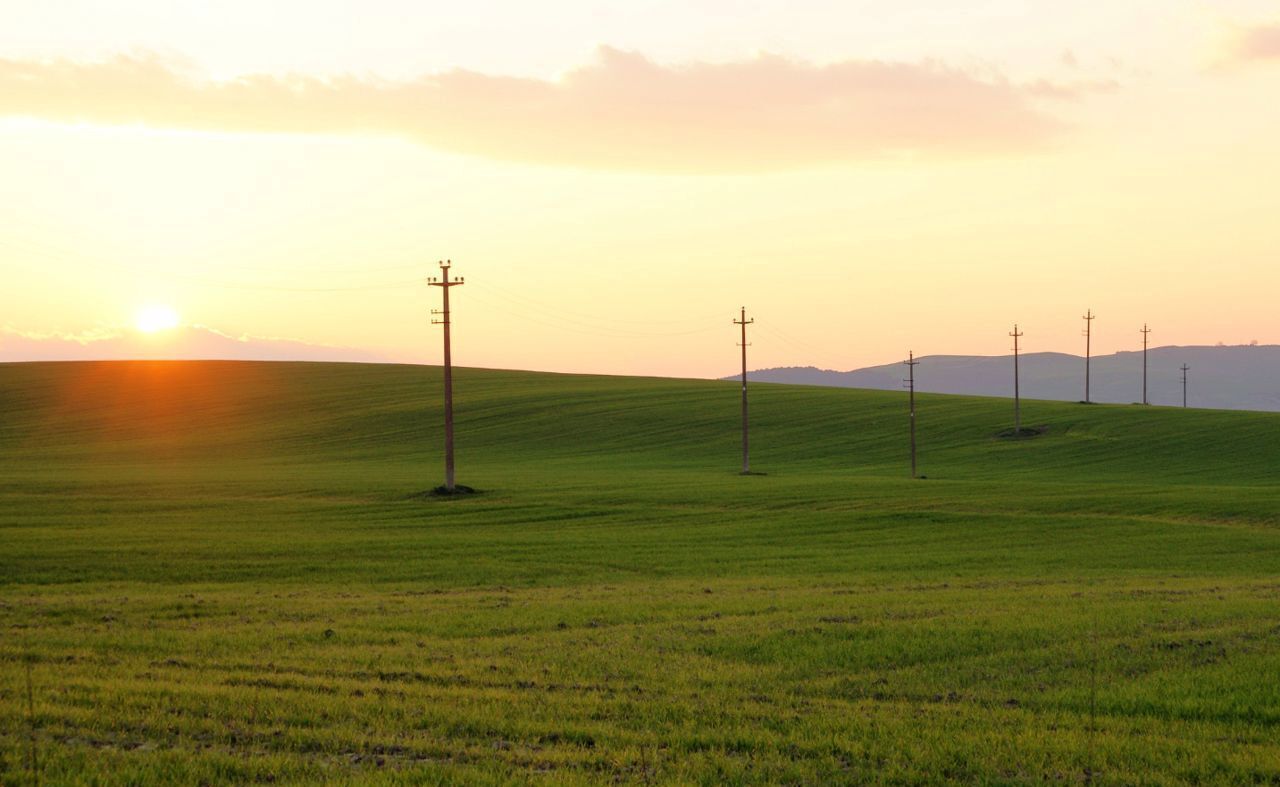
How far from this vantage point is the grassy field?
32.5ft

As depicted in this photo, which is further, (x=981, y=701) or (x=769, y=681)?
(x=769, y=681)

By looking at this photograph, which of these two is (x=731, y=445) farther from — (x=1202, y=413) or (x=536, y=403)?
(x=1202, y=413)

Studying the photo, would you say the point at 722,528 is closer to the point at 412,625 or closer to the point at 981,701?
the point at 412,625

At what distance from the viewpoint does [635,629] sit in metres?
17.0

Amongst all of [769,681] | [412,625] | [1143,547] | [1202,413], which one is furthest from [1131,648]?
[1202,413]

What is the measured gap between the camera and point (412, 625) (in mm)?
17375

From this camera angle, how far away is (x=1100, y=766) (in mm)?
9539

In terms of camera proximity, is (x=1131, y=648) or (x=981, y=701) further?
(x=1131, y=648)

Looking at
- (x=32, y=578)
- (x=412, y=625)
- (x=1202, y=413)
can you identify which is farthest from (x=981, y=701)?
(x=1202, y=413)

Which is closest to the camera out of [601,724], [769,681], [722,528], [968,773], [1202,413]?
[968,773]

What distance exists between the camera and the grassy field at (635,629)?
990 cm

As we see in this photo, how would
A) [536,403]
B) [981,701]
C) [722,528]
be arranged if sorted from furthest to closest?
[536,403] < [722,528] < [981,701]

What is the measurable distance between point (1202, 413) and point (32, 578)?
85.6 meters

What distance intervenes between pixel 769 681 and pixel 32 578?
1907cm
